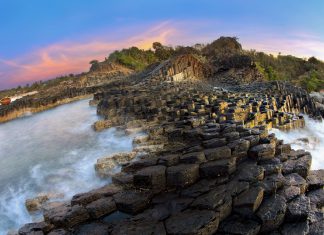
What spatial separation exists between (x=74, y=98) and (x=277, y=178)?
66.2ft

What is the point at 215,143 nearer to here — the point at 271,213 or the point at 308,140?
the point at 271,213

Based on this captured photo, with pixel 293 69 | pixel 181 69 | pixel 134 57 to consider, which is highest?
pixel 134 57

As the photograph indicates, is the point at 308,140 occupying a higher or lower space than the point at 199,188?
lower

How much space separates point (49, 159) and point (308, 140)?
8.42m

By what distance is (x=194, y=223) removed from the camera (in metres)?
5.49

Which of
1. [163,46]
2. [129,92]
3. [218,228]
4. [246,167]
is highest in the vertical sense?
[163,46]

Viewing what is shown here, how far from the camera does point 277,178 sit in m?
6.70

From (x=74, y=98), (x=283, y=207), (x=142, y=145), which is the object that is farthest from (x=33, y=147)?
(x=74, y=98)

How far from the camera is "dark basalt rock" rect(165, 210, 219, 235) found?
17.7ft

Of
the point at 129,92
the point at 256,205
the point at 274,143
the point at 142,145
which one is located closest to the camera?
the point at 256,205

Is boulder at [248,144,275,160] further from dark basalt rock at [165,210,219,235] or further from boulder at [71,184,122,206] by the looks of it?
boulder at [71,184,122,206]

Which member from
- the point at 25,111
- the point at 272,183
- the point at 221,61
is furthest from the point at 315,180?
the point at 221,61

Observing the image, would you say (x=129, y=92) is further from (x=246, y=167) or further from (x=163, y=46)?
(x=163, y=46)

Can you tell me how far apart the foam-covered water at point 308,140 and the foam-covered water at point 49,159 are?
210 inches
